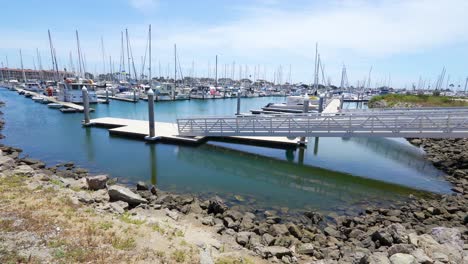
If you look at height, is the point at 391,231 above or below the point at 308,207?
above

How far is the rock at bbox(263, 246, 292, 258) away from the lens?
6924mm

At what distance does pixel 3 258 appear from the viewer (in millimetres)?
4973

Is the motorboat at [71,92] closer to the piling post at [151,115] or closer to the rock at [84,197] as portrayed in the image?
the piling post at [151,115]

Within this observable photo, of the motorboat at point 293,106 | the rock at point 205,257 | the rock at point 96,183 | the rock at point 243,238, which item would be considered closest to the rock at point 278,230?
the rock at point 243,238

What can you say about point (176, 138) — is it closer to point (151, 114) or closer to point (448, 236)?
point (151, 114)

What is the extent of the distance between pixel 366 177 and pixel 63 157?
18712 millimetres

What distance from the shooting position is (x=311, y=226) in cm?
961

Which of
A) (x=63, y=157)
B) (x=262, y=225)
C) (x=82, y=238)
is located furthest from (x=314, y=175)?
(x=63, y=157)

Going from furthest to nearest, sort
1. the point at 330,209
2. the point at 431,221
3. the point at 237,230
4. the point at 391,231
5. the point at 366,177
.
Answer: the point at 366,177
the point at 330,209
the point at 431,221
the point at 237,230
the point at 391,231

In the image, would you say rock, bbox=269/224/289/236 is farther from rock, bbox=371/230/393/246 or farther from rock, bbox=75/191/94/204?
rock, bbox=75/191/94/204

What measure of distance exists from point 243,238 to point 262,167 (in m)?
9.38

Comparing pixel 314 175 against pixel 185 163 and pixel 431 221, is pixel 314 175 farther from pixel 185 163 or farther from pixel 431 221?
pixel 185 163

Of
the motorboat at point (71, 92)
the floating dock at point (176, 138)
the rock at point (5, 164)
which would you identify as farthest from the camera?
the motorboat at point (71, 92)

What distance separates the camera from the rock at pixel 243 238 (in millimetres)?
7551
